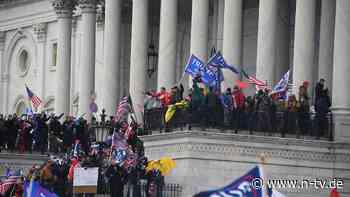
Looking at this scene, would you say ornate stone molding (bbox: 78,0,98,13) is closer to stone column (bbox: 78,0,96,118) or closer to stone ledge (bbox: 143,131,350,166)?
stone column (bbox: 78,0,96,118)

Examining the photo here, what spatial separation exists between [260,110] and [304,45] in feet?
16.1

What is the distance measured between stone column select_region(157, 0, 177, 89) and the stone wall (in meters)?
9.38

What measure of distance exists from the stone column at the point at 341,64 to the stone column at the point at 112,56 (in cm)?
1673

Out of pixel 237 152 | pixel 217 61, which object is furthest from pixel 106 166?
pixel 217 61

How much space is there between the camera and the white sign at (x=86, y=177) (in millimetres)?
56531

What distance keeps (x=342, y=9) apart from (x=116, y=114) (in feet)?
50.9

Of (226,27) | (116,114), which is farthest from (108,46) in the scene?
(226,27)

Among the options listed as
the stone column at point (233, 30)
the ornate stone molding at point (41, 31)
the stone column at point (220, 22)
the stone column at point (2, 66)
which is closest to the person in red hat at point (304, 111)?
the stone column at point (233, 30)

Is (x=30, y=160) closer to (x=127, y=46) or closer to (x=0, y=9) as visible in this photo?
(x=127, y=46)

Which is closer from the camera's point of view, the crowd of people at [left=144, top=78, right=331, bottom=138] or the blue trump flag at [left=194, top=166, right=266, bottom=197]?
the blue trump flag at [left=194, top=166, right=266, bottom=197]

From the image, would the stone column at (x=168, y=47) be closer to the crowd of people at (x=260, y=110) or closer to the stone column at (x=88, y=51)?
the crowd of people at (x=260, y=110)

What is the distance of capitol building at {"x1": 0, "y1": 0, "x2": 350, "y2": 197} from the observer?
5772 cm

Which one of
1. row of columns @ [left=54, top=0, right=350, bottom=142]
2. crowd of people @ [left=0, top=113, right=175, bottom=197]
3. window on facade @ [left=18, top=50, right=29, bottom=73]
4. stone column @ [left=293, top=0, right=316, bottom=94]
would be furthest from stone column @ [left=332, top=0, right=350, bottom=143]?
window on facade @ [left=18, top=50, right=29, bottom=73]

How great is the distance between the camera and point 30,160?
236 feet
